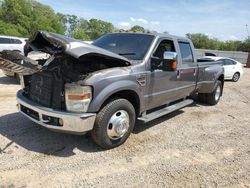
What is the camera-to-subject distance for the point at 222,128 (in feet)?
20.4

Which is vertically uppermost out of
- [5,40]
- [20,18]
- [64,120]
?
[20,18]

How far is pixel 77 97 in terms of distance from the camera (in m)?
3.95

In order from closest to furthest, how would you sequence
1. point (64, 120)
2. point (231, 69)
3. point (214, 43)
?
point (64, 120) < point (231, 69) < point (214, 43)

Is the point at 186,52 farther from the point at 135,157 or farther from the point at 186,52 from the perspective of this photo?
the point at 135,157

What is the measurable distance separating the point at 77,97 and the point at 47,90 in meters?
0.64

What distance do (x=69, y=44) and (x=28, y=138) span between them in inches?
76.4

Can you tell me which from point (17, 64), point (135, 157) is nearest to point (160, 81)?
point (135, 157)

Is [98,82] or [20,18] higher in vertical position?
[20,18]

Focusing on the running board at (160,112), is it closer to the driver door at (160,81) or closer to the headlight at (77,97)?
the driver door at (160,81)

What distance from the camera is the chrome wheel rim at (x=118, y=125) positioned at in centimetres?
447

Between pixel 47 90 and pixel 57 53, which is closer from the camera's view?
pixel 47 90

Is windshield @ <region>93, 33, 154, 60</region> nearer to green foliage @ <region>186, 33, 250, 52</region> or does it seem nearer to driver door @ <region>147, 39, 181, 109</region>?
driver door @ <region>147, 39, 181, 109</region>

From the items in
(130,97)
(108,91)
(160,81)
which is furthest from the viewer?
(160,81)

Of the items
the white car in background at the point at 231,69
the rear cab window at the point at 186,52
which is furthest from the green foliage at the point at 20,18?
the rear cab window at the point at 186,52
